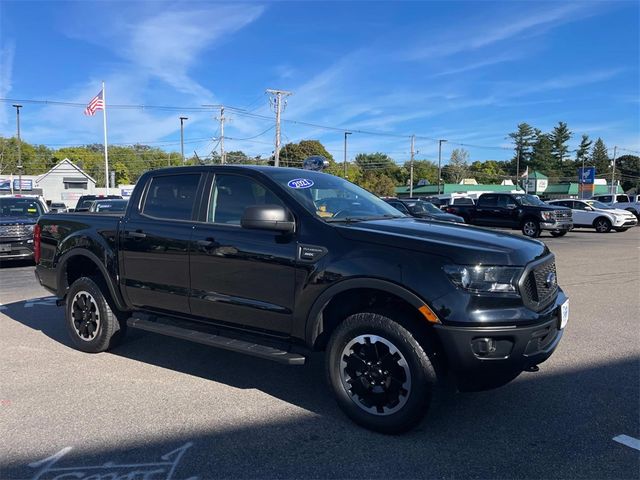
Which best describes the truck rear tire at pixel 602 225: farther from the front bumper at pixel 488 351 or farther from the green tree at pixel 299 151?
the green tree at pixel 299 151

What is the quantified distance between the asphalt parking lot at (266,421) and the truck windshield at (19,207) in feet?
29.1

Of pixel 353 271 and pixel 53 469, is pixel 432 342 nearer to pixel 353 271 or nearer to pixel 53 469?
pixel 353 271

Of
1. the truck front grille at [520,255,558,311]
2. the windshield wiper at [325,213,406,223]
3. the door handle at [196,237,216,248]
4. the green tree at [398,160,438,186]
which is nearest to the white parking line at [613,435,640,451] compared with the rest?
the truck front grille at [520,255,558,311]

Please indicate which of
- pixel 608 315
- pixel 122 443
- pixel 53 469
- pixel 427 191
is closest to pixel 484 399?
pixel 122 443

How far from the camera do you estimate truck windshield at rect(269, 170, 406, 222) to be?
4137mm

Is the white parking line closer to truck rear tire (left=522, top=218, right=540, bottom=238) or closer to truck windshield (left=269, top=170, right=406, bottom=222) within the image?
truck windshield (left=269, top=170, right=406, bottom=222)

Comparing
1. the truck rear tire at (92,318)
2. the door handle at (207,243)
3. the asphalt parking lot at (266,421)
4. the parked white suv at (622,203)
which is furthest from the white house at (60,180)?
the door handle at (207,243)

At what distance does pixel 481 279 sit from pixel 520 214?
19.9 meters

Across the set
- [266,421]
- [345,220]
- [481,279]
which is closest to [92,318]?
[266,421]

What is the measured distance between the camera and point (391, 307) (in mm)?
3623

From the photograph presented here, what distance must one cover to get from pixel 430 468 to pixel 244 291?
1.87 m

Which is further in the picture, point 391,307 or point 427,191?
point 427,191

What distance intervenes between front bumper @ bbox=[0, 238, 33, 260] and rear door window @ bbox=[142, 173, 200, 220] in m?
8.70

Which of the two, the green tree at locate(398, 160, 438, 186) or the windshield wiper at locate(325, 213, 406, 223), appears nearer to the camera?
the windshield wiper at locate(325, 213, 406, 223)
